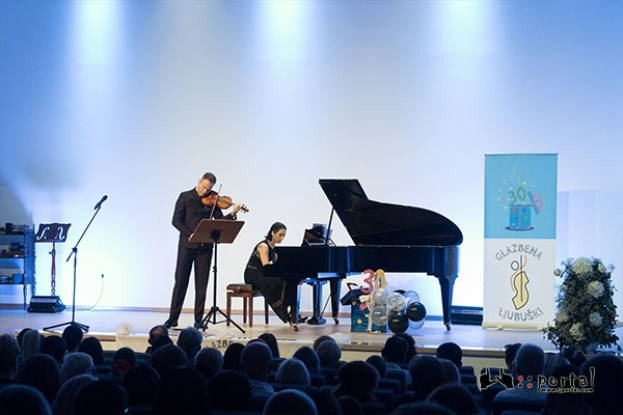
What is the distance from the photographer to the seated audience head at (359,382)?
3.55 m

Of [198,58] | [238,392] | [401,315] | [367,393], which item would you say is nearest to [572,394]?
[367,393]

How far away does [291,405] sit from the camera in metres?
2.72

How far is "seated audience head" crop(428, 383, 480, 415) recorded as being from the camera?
2.80m

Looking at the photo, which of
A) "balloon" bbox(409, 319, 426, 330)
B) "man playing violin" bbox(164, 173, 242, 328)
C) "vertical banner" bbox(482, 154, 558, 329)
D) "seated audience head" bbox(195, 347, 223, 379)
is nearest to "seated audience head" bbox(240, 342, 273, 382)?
"seated audience head" bbox(195, 347, 223, 379)

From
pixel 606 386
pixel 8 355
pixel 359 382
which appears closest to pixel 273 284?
pixel 8 355

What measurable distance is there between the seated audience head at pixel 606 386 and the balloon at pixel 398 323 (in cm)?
425

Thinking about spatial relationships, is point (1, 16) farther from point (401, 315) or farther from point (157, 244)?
point (401, 315)

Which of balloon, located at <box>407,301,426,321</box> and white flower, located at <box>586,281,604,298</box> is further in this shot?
balloon, located at <box>407,301,426,321</box>

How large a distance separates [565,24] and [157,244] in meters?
6.30

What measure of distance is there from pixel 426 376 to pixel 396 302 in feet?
14.3

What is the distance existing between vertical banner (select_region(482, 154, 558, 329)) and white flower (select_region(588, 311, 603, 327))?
6.74ft

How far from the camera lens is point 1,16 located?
11703 mm

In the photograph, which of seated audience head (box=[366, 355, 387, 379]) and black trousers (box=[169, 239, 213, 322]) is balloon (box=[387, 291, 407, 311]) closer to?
black trousers (box=[169, 239, 213, 322])

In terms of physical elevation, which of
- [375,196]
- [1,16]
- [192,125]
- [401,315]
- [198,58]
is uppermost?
[1,16]
